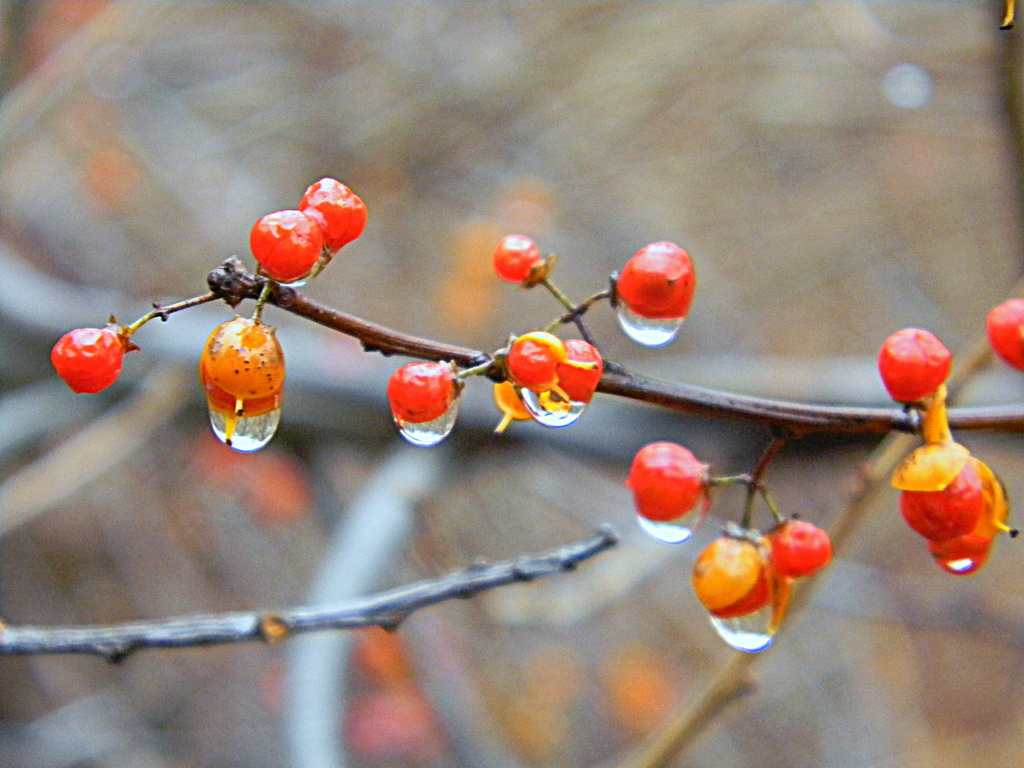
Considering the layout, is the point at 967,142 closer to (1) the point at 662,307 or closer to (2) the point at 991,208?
(2) the point at 991,208

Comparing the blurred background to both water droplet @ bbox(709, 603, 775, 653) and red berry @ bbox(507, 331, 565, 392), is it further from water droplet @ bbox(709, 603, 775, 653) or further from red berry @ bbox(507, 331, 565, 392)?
red berry @ bbox(507, 331, 565, 392)

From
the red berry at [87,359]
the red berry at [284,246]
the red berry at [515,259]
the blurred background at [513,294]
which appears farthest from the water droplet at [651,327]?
the blurred background at [513,294]

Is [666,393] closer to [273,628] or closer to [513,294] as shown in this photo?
[273,628]

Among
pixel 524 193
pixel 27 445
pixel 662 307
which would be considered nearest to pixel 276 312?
pixel 27 445

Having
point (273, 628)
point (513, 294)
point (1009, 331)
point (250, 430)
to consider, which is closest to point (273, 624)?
point (273, 628)

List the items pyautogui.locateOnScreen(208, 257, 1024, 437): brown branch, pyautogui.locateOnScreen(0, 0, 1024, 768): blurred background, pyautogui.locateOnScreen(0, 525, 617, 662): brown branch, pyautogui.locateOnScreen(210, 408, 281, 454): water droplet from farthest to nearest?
pyautogui.locateOnScreen(0, 0, 1024, 768): blurred background < pyautogui.locateOnScreen(0, 525, 617, 662): brown branch < pyautogui.locateOnScreen(210, 408, 281, 454): water droplet < pyautogui.locateOnScreen(208, 257, 1024, 437): brown branch

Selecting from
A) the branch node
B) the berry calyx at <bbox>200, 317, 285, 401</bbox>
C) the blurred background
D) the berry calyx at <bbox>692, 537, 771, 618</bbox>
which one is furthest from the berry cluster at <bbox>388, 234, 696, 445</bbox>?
the blurred background

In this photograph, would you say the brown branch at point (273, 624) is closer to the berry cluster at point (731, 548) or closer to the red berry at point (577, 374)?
the berry cluster at point (731, 548)
